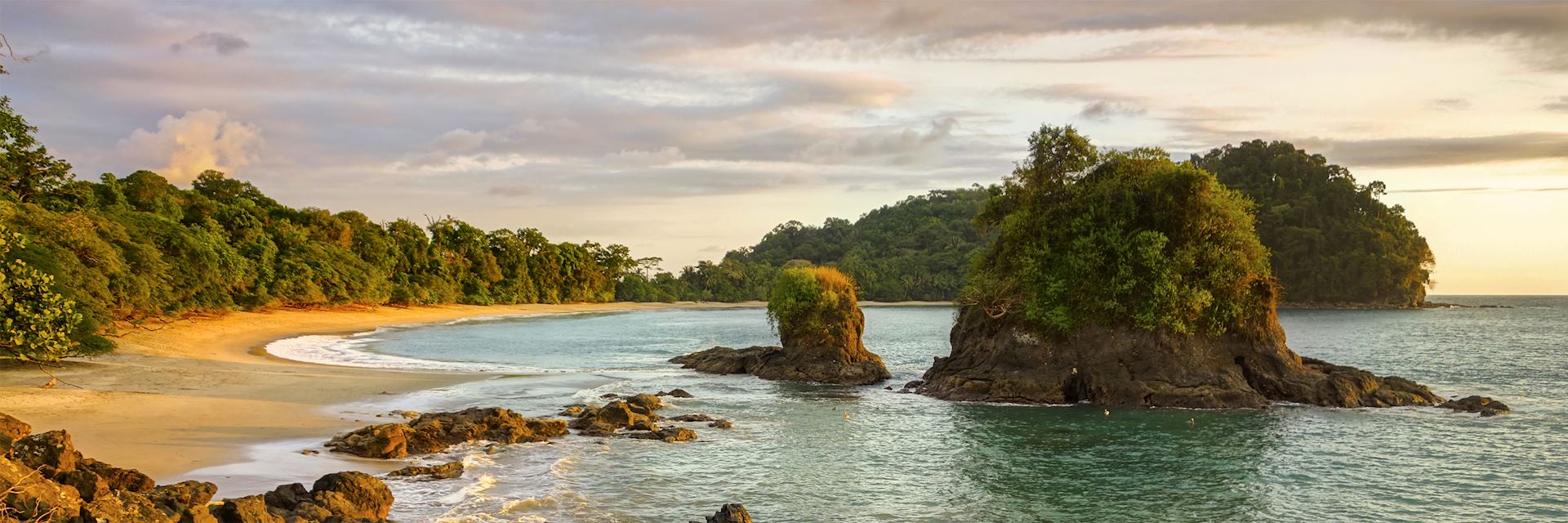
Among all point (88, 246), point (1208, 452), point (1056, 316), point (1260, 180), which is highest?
point (1260, 180)

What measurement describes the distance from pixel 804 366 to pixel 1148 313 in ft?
50.4

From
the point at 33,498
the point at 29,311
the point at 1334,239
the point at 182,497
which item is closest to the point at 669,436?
the point at 182,497

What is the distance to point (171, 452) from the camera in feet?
61.7

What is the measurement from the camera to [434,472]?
62.6ft

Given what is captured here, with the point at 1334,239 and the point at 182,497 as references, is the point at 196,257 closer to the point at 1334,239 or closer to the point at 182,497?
the point at 182,497

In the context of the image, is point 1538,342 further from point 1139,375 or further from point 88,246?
point 88,246

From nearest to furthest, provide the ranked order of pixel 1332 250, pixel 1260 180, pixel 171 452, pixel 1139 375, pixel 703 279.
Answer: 1. pixel 171 452
2. pixel 1139 375
3. pixel 1332 250
4. pixel 1260 180
5. pixel 703 279

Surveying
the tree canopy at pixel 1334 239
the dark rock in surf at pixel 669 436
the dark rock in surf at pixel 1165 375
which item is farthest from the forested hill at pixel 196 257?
the tree canopy at pixel 1334 239

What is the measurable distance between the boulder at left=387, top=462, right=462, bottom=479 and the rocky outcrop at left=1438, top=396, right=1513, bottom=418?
107 ft

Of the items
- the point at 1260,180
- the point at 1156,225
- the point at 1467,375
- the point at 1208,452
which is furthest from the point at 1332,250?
the point at 1208,452

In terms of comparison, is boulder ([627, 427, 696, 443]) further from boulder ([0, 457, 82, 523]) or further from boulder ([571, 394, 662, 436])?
boulder ([0, 457, 82, 523])

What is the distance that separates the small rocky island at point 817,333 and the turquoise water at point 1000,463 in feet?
5.96

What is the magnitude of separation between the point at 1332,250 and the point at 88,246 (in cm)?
15596

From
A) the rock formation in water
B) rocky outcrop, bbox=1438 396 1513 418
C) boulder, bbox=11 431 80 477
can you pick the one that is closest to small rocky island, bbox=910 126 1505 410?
rocky outcrop, bbox=1438 396 1513 418
